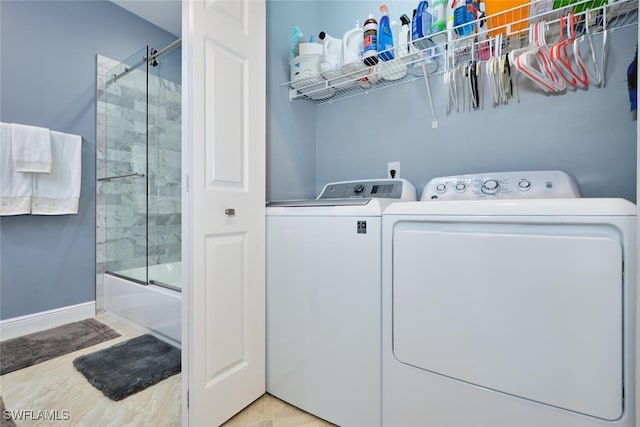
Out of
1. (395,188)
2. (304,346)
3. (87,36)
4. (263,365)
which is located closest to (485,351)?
(304,346)

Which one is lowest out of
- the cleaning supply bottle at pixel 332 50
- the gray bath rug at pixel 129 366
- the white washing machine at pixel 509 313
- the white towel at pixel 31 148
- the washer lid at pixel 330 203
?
the gray bath rug at pixel 129 366

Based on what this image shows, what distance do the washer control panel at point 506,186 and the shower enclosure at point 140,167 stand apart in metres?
2.03

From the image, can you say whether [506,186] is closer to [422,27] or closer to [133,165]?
[422,27]

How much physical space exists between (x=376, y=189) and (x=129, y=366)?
170 centimetres

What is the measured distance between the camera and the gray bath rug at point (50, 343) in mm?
1748

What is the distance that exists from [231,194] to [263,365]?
85 cm

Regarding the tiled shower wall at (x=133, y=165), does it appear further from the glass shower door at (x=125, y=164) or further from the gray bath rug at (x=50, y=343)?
the gray bath rug at (x=50, y=343)

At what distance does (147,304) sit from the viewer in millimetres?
2104

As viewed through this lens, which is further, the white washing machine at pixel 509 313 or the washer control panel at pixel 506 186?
the washer control panel at pixel 506 186

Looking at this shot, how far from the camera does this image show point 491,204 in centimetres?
90

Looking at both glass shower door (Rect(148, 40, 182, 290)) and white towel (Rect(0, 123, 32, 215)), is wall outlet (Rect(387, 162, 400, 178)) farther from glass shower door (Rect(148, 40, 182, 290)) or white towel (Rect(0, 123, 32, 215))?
white towel (Rect(0, 123, 32, 215))

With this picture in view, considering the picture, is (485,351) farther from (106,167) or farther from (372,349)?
(106,167)

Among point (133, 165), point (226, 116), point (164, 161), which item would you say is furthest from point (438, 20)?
point (133, 165)

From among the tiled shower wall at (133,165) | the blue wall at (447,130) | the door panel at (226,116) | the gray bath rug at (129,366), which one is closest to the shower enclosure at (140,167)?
the tiled shower wall at (133,165)
